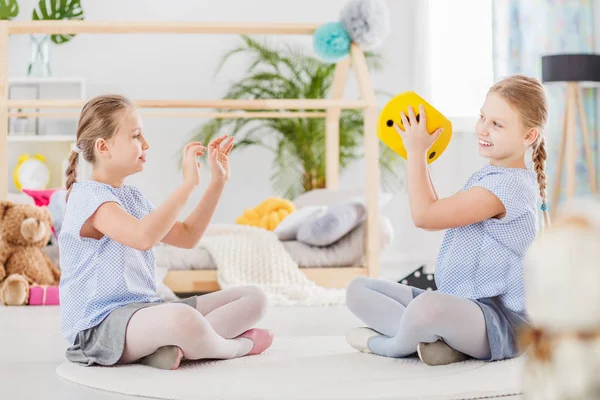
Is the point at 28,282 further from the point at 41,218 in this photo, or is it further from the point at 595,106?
the point at 595,106

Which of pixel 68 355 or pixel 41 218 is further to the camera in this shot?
pixel 41 218

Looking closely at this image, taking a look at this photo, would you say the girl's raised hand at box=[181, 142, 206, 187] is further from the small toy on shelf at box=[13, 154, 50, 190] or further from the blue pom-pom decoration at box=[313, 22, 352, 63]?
the small toy on shelf at box=[13, 154, 50, 190]

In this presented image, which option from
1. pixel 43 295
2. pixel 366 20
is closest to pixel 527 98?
pixel 366 20

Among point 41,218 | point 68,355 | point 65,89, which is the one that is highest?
point 65,89

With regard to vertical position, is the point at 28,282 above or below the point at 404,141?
below

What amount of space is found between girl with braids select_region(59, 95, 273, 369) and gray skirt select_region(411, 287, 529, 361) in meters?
0.40

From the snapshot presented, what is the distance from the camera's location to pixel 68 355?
142 centimetres

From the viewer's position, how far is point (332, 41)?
9.23 ft

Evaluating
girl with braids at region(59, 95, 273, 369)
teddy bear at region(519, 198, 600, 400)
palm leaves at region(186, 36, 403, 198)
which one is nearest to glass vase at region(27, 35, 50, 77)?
palm leaves at region(186, 36, 403, 198)

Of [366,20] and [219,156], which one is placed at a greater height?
[366,20]

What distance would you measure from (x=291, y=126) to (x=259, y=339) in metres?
2.67

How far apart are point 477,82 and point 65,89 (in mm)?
2109

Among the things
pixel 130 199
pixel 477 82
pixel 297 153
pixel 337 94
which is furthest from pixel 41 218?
pixel 477 82

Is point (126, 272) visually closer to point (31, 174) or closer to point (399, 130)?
point (399, 130)
